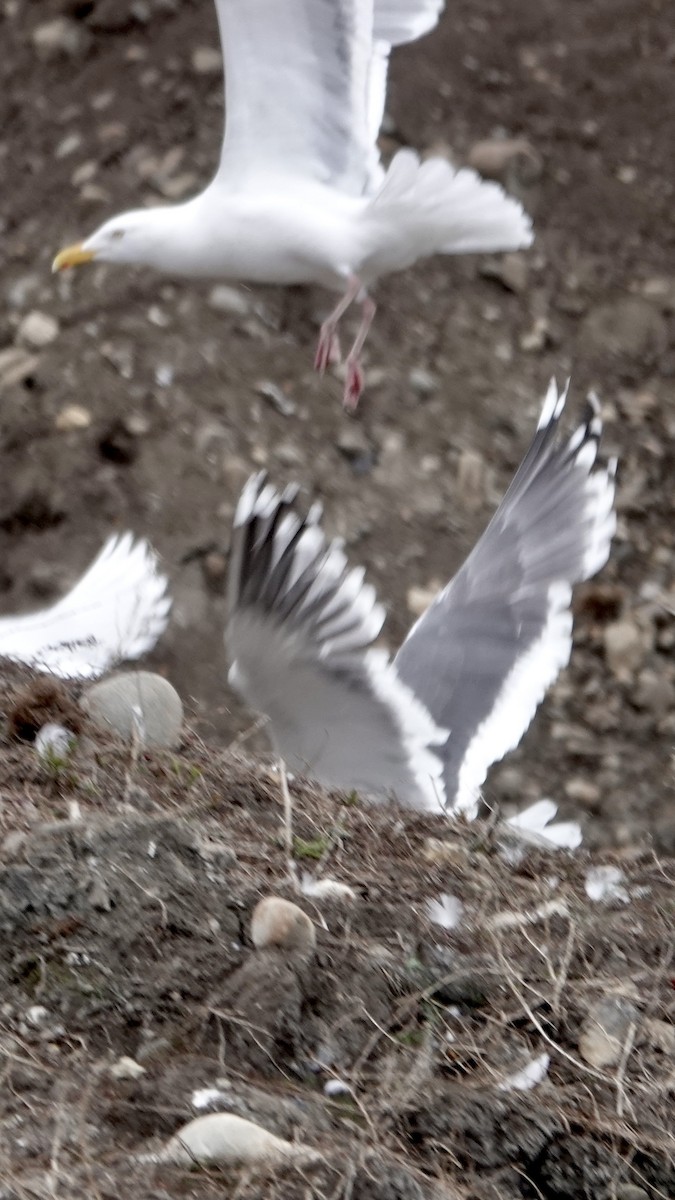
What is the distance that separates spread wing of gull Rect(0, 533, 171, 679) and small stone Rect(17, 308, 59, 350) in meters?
0.99

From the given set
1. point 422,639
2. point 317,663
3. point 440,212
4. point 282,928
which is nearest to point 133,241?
point 440,212

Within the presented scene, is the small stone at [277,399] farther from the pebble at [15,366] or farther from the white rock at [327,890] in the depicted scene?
the white rock at [327,890]

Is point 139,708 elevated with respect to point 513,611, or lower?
elevated

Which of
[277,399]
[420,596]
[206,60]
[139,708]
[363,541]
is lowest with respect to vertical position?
[420,596]

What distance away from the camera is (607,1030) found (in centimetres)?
205

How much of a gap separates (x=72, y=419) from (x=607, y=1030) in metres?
3.10

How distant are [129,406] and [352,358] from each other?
3.51 ft

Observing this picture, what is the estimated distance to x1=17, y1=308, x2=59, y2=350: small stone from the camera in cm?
500

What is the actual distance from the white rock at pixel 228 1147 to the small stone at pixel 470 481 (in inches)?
131

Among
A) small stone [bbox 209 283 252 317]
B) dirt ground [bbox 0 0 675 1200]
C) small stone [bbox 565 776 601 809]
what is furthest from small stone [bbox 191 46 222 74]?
small stone [bbox 565 776 601 809]

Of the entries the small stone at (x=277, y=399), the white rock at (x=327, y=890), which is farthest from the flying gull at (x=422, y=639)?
the small stone at (x=277, y=399)

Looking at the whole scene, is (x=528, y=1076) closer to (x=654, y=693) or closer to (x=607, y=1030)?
(x=607, y=1030)

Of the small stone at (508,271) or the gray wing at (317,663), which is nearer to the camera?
the gray wing at (317,663)

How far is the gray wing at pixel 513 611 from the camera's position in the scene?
10.5 ft
